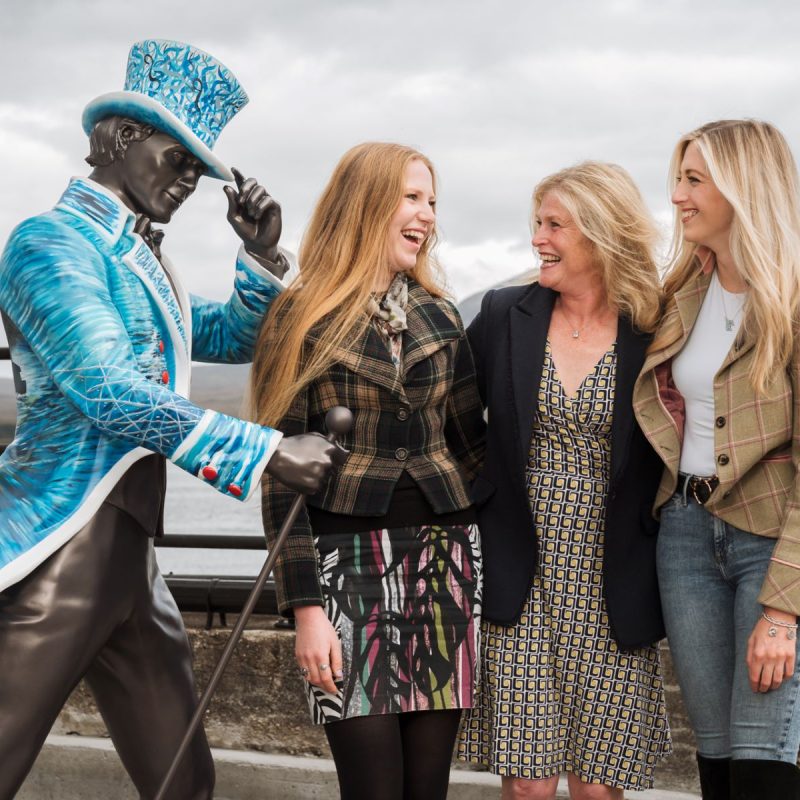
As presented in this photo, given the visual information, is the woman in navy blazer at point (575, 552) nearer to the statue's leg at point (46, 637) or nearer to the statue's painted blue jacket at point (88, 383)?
the statue's painted blue jacket at point (88, 383)

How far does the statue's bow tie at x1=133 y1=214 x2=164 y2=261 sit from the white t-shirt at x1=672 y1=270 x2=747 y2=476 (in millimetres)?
1226

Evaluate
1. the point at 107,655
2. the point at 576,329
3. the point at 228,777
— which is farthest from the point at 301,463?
the point at 228,777

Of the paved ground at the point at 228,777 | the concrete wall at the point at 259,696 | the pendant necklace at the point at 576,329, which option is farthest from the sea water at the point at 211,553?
the pendant necklace at the point at 576,329

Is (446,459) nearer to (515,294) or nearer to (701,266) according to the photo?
(515,294)

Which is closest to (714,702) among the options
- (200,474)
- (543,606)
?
(543,606)

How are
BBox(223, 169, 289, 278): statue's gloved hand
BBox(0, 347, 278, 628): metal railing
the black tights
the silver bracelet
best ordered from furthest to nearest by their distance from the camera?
BBox(0, 347, 278, 628): metal railing
BBox(223, 169, 289, 278): statue's gloved hand
the black tights
the silver bracelet

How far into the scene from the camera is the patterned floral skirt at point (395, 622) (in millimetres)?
2648

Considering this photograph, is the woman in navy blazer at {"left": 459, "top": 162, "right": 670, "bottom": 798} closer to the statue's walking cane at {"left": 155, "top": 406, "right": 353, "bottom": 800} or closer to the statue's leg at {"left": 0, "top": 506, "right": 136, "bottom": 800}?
the statue's walking cane at {"left": 155, "top": 406, "right": 353, "bottom": 800}

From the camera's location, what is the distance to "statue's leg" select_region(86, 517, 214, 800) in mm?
2416

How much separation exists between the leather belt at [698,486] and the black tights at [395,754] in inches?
29.8

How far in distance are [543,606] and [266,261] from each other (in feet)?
3.53

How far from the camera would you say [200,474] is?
7.27 feet

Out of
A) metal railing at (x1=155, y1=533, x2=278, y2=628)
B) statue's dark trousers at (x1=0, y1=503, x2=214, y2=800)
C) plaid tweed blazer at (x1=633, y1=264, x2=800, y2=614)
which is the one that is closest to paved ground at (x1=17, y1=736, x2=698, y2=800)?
metal railing at (x1=155, y1=533, x2=278, y2=628)

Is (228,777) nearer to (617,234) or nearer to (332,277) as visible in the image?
(332,277)
